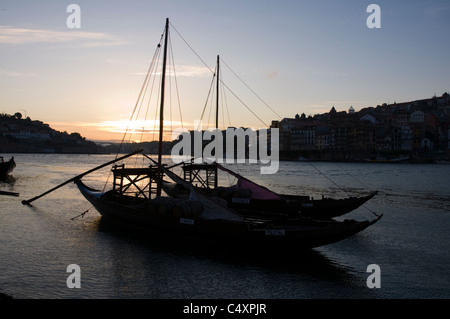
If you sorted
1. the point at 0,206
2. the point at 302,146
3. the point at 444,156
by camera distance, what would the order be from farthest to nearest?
the point at 302,146
the point at 444,156
the point at 0,206

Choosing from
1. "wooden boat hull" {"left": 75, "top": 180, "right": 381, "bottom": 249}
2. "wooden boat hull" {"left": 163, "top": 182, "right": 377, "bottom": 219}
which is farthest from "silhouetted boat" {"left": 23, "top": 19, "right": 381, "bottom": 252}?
"wooden boat hull" {"left": 163, "top": 182, "right": 377, "bottom": 219}

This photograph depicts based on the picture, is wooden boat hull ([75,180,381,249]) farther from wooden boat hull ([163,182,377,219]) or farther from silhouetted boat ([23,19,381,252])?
wooden boat hull ([163,182,377,219])

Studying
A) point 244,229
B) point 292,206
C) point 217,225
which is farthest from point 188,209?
point 292,206

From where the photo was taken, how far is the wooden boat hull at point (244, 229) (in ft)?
51.4

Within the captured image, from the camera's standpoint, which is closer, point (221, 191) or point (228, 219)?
point (228, 219)

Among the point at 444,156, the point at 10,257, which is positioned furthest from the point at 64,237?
the point at 444,156

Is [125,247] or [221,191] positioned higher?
[221,191]

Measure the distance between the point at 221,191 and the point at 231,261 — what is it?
9.35m

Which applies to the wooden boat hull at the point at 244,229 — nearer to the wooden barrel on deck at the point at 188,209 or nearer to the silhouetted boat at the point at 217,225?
the silhouetted boat at the point at 217,225

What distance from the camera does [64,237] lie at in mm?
20531

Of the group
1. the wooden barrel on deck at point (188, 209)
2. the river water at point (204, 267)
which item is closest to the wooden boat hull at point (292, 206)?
the river water at point (204, 267)

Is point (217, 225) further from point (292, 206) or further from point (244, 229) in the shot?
point (292, 206)
